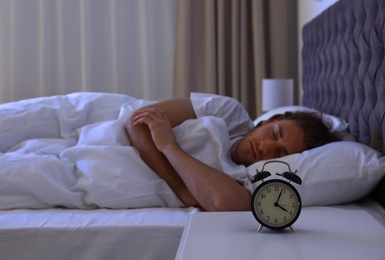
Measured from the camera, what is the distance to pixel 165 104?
6.44ft

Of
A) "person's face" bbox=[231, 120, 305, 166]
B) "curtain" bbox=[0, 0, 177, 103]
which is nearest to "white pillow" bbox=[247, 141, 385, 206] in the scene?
"person's face" bbox=[231, 120, 305, 166]

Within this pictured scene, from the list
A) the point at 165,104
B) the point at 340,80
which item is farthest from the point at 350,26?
the point at 165,104

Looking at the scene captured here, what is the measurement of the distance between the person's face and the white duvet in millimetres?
67

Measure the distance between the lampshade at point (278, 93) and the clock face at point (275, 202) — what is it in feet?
7.16

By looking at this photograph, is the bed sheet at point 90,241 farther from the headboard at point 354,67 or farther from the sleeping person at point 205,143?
the headboard at point 354,67

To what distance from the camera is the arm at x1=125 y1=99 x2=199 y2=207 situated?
→ 1738 millimetres

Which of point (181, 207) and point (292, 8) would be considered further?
point (292, 8)

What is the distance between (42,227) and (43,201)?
0.60 feet

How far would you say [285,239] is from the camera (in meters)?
1.07

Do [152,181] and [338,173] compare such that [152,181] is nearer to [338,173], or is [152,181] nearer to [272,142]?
[272,142]

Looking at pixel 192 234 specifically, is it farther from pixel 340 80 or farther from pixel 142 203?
pixel 340 80

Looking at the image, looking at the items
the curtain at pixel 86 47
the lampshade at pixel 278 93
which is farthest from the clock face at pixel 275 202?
the curtain at pixel 86 47

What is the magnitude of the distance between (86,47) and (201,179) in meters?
2.63

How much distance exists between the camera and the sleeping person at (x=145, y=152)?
165 centimetres
